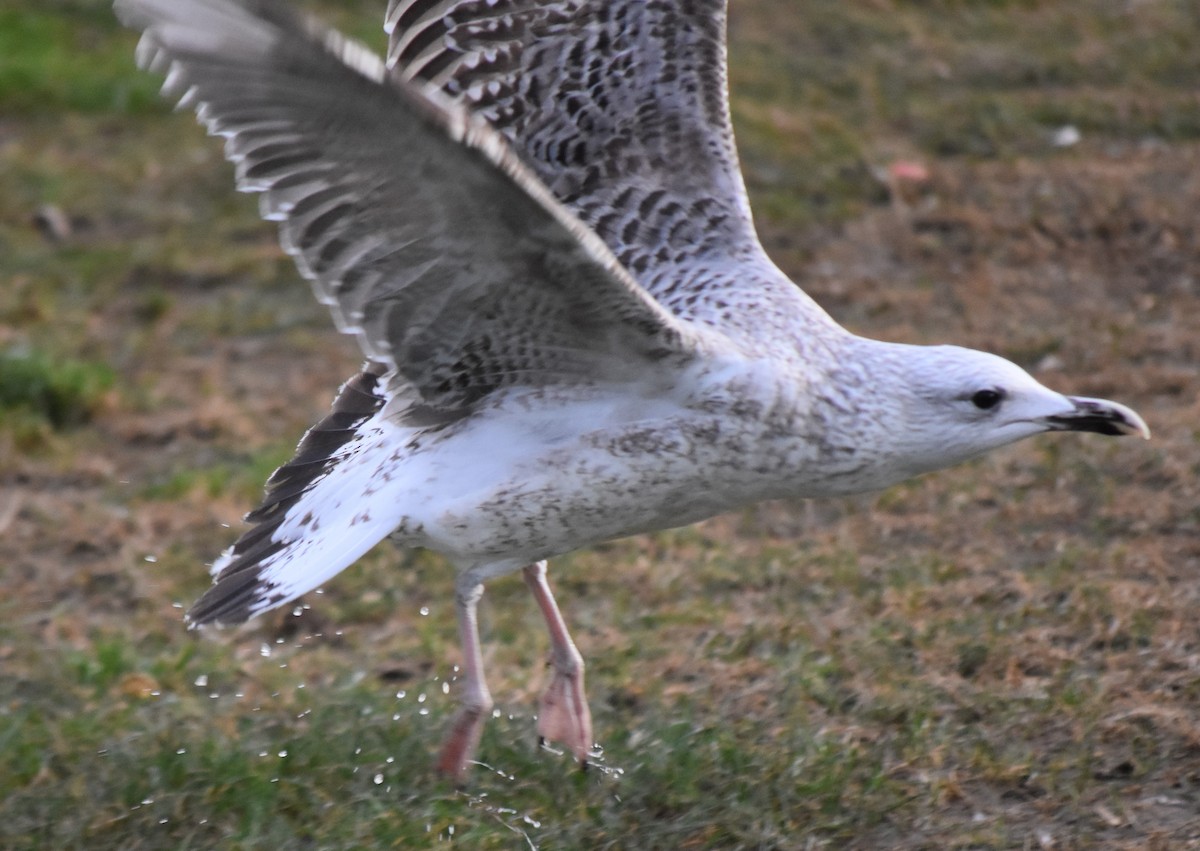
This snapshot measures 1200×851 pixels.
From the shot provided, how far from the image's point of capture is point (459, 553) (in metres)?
4.10

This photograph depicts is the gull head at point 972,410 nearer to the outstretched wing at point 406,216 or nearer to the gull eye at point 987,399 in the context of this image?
the gull eye at point 987,399

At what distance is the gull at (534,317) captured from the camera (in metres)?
3.41

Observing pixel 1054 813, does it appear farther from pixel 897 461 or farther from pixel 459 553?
pixel 459 553

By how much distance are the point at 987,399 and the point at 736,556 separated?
4.96ft

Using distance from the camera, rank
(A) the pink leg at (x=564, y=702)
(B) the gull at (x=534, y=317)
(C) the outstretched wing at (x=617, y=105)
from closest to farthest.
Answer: (B) the gull at (x=534, y=317)
(A) the pink leg at (x=564, y=702)
(C) the outstretched wing at (x=617, y=105)

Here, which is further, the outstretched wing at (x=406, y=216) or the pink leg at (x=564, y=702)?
the pink leg at (x=564, y=702)

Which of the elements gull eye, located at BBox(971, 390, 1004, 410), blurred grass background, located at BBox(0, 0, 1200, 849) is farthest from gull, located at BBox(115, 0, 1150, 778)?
blurred grass background, located at BBox(0, 0, 1200, 849)

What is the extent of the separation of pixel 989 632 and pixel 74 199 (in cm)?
508

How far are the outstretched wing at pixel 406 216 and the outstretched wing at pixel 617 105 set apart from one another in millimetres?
691

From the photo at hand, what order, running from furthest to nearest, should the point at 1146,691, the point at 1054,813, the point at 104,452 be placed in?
the point at 104,452 < the point at 1146,691 < the point at 1054,813

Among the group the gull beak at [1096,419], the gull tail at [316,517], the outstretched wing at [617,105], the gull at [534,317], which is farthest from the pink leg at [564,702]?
the gull beak at [1096,419]

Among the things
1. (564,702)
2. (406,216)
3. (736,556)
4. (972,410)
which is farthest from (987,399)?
(736,556)

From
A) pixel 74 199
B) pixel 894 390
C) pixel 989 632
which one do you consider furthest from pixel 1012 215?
pixel 74 199

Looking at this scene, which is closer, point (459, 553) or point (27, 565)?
point (459, 553)
